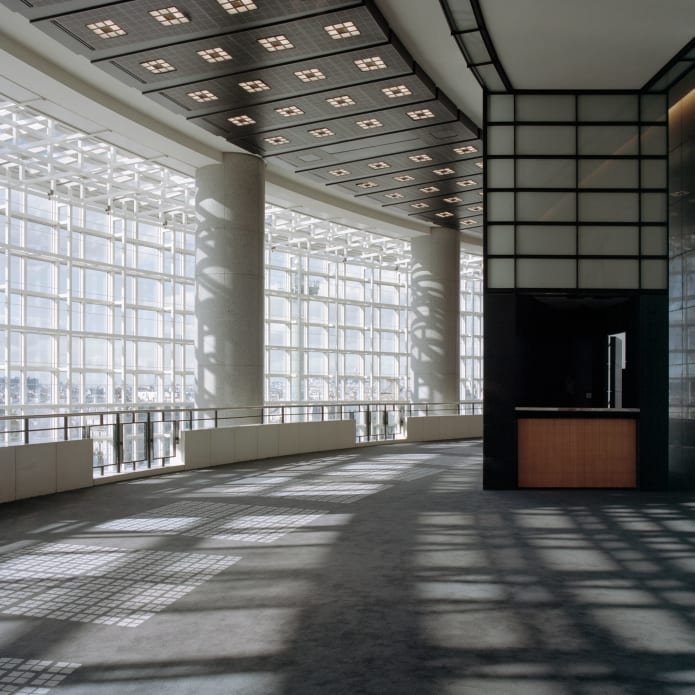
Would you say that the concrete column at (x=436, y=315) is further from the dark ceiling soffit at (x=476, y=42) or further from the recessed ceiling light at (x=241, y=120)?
the dark ceiling soffit at (x=476, y=42)

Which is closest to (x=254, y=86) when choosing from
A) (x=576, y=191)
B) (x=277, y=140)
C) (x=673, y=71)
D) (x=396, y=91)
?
(x=396, y=91)

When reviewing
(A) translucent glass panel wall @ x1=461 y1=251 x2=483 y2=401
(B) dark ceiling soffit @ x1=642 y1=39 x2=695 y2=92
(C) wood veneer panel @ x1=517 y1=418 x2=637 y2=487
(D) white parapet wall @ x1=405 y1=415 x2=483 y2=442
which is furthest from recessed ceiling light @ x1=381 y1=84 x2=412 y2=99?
(A) translucent glass panel wall @ x1=461 y1=251 x2=483 y2=401

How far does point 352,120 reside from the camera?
15.9m

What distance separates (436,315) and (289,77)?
50.9 feet

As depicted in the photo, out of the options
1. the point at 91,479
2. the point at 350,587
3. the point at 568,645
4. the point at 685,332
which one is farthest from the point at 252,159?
the point at 568,645

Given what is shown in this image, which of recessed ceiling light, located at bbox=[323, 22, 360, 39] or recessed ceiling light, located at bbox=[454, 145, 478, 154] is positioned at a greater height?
recessed ceiling light, located at bbox=[454, 145, 478, 154]

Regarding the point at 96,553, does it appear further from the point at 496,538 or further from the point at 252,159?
the point at 252,159

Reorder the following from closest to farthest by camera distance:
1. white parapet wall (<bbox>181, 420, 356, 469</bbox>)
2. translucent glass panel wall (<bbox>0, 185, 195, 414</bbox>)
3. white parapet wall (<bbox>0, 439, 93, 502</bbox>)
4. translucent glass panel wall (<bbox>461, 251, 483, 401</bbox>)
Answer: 1. white parapet wall (<bbox>0, 439, 93, 502</bbox>)
2. white parapet wall (<bbox>181, 420, 356, 469</bbox>)
3. translucent glass panel wall (<bbox>0, 185, 195, 414</bbox>)
4. translucent glass panel wall (<bbox>461, 251, 483, 401</bbox>)

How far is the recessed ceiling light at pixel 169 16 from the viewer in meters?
10.9

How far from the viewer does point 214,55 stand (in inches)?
488

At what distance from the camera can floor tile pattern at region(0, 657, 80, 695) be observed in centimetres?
439

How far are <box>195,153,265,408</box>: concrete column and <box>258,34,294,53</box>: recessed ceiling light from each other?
6.46 meters

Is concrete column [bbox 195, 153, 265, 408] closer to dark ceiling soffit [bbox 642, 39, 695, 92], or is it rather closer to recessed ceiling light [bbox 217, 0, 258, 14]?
recessed ceiling light [bbox 217, 0, 258, 14]

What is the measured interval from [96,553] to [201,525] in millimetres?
1775
